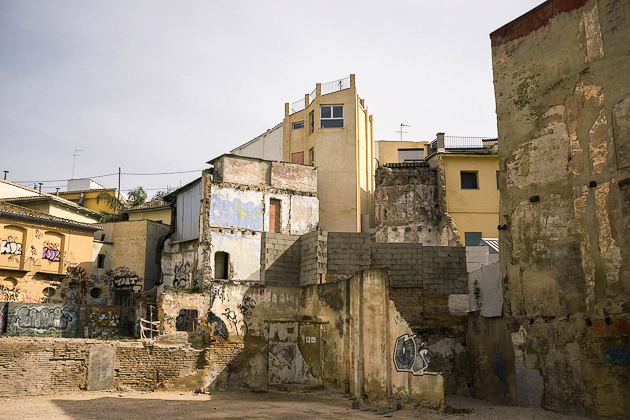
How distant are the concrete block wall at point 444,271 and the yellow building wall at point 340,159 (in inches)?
482

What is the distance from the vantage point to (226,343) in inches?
876

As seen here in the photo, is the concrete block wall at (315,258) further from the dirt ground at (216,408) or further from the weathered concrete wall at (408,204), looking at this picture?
the weathered concrete wall at (408,204)

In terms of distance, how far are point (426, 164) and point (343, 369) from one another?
51.6ft

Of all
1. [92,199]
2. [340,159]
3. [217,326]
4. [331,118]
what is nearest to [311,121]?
[331,118]

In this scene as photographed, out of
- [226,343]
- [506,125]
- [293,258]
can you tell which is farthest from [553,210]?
[226,343]

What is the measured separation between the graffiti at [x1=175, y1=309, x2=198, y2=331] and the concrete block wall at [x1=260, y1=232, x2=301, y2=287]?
3414mm

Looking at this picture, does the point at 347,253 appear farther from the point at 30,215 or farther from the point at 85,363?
the point at 30,215

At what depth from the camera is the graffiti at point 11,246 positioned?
2861 cm

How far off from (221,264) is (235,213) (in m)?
2.46

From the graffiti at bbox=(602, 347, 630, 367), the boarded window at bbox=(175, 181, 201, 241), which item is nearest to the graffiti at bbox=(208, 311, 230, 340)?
the boarded window at bbox=(175, 181, 201, 241)

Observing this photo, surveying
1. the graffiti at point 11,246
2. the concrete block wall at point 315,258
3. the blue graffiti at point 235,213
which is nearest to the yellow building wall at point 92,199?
the graffiti at point 11,246

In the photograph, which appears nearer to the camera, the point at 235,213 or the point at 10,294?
the point at 235,213

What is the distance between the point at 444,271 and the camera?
21203 millimetres

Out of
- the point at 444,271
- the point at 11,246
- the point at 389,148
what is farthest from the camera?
the point at 389,148
